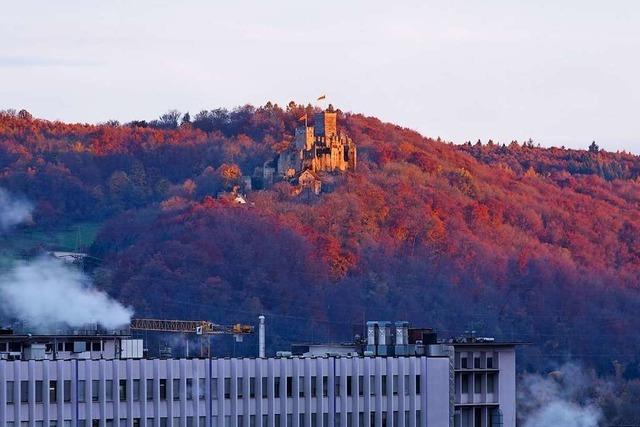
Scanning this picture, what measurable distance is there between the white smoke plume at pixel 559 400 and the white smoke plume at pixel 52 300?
1166 inches

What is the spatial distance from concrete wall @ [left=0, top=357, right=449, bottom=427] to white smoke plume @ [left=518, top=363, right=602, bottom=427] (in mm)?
78006

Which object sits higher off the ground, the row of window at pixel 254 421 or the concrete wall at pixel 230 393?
the concrete wall at pixel 230 393

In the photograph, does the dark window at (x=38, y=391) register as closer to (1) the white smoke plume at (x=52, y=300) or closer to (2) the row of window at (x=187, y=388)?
(2) the row of window at (x=187, y=388)

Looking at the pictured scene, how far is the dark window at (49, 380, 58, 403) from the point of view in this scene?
216 feet

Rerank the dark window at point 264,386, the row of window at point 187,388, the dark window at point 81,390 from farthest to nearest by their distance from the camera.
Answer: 1. the dark window at point 264,386
2. the dark window at point 81,390
3. the row of window at point 187,388

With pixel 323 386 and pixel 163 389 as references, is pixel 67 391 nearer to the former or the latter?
pixel 163 389

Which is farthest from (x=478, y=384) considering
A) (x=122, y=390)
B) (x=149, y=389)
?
(x=122, y=390)

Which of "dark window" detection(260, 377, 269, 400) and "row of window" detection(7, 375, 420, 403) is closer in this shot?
"row of window" detection(7, 375, 420, 403)

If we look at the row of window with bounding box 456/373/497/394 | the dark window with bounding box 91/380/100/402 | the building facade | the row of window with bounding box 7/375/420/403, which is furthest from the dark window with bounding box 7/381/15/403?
the row of window with bounding box 456/373/497/394

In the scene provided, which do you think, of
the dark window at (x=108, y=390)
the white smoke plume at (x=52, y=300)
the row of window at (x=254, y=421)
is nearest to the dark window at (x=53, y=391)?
the row of window at (x=254, y=421)

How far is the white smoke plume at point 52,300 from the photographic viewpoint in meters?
117

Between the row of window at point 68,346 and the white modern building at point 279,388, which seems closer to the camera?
the white modern building at point 279,388

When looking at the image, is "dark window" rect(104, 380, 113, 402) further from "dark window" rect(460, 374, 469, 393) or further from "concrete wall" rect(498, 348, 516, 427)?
"concrete wall" rect(498, 348, 516, 427)

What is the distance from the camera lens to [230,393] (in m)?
69.2
